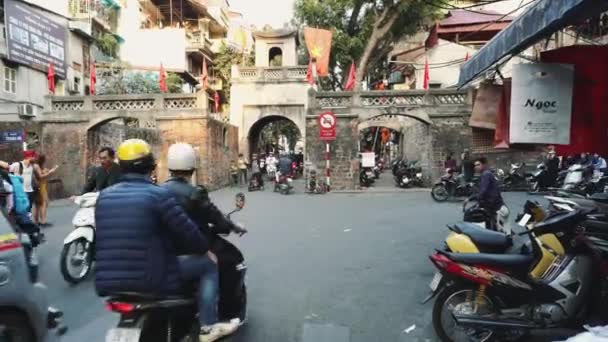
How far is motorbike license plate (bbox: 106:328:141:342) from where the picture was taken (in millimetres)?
2598

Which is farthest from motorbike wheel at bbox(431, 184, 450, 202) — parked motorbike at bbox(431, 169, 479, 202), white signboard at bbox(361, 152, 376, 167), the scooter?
the scooter

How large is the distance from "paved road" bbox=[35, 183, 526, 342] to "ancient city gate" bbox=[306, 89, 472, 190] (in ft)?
21.1

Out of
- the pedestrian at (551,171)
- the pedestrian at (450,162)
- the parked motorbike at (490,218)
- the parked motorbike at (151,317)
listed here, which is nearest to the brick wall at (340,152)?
the pedestrian at (450,162)

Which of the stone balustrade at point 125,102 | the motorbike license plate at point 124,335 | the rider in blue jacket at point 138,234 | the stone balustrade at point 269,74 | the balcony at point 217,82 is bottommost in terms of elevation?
the motorbike license plate at point 124,335

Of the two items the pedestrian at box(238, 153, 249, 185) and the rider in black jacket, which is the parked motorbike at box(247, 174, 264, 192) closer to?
the pedestrian at box(238, 153, 249, 185)

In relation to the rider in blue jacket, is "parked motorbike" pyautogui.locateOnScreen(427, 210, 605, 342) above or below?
below

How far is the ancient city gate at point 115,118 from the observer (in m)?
18.9

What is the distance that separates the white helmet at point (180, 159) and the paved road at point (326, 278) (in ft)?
5.09

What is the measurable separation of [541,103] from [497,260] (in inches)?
67.8

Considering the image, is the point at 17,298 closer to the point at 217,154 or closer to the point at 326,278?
the point at 326,278

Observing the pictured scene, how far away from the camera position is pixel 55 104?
19172 mm

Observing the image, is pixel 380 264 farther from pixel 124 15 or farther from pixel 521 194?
pixel 124 15

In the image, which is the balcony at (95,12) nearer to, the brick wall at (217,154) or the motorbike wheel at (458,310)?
the brick wall at (217,154)

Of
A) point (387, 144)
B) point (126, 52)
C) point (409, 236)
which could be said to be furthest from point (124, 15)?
point (409, 236)
